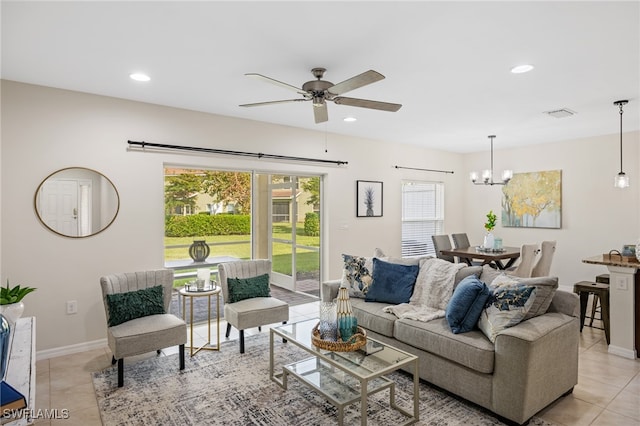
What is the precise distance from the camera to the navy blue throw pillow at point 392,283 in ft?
11.5

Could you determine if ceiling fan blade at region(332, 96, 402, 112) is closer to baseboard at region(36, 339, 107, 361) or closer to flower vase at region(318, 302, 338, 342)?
flower vase at region(318, 302, 338, 342)

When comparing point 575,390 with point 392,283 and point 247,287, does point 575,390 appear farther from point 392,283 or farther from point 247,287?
point 247,287

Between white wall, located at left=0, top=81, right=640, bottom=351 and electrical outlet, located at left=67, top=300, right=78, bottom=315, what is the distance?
0.12 feet

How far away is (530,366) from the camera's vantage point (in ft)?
7.51

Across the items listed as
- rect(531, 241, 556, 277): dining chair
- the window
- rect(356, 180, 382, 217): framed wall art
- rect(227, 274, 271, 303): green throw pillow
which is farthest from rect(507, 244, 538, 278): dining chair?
rect(227, 274, 271, 303): green throw pillow

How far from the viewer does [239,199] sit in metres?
4.77

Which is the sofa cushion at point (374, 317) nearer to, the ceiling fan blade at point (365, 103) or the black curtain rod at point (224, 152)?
the ceiling fan blade at point (365, 103)

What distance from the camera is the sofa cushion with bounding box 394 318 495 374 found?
2457 millimetres

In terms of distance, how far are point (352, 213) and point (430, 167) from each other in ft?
7.24

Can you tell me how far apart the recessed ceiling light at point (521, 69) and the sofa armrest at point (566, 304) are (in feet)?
5.99

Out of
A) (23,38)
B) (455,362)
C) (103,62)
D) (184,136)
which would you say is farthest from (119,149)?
(455,362)

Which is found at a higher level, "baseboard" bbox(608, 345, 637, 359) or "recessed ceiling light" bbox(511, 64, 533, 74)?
"recessed ceiling light" bbox(511, 64, 533, 74)

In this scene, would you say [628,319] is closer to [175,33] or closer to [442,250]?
[442,250]

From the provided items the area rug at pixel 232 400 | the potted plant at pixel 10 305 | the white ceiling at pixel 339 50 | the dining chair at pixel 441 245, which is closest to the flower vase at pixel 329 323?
the area rug at pixel 232 400
